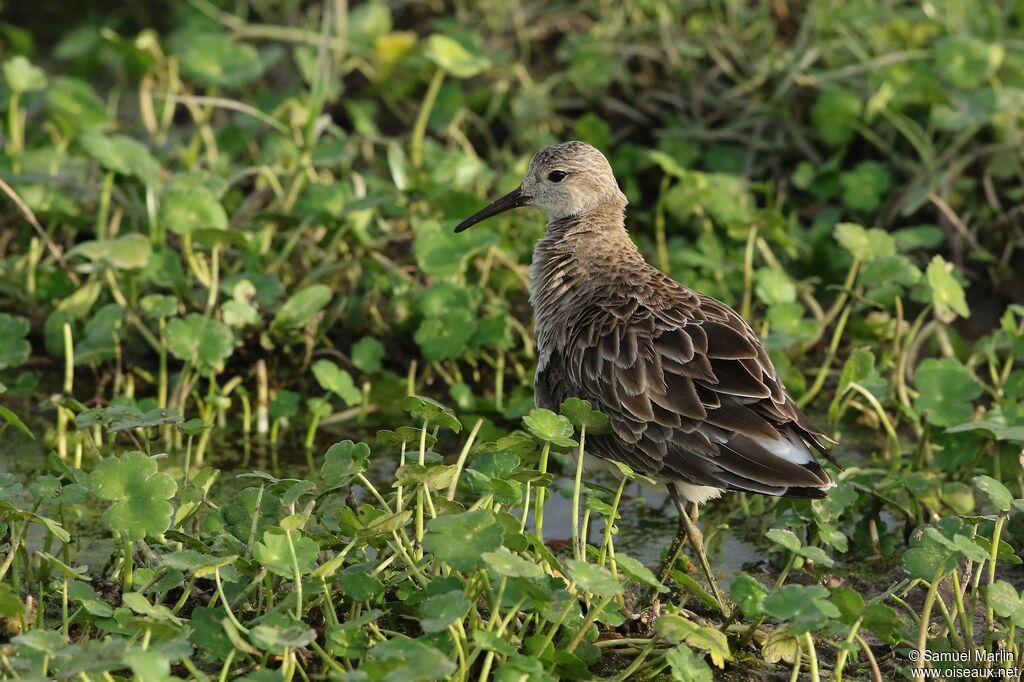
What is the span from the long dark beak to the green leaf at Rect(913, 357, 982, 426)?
1605 millimetres

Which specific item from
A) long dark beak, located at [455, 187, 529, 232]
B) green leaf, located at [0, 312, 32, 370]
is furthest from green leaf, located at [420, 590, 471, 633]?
green leaf, located at [0, 312, 32, 370]

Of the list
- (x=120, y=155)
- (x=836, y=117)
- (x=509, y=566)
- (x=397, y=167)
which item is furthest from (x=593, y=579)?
(x=836, y=117)

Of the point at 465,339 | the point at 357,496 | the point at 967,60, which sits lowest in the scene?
the point at 357,496

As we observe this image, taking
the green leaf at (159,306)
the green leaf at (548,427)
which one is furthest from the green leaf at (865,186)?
the green leaf at (548,427)

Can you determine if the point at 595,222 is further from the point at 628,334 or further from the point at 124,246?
the point at 124,246

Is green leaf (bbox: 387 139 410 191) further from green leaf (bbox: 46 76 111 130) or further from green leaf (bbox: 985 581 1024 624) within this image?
green leaf (bbox: 985 581 1024 624)

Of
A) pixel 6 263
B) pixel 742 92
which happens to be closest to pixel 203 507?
pixel 6 263

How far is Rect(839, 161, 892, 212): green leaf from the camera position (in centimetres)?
695

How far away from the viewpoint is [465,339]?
580 centimetres

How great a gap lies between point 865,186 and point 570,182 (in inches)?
83.1

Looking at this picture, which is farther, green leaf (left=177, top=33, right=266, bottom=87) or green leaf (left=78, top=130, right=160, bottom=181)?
green leaf (left=177, top=33, right=266, bottom=87)

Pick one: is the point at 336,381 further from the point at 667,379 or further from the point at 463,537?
the point at 463,537

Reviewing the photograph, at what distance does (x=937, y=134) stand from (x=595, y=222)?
8.85 feet

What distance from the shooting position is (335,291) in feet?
21.1
